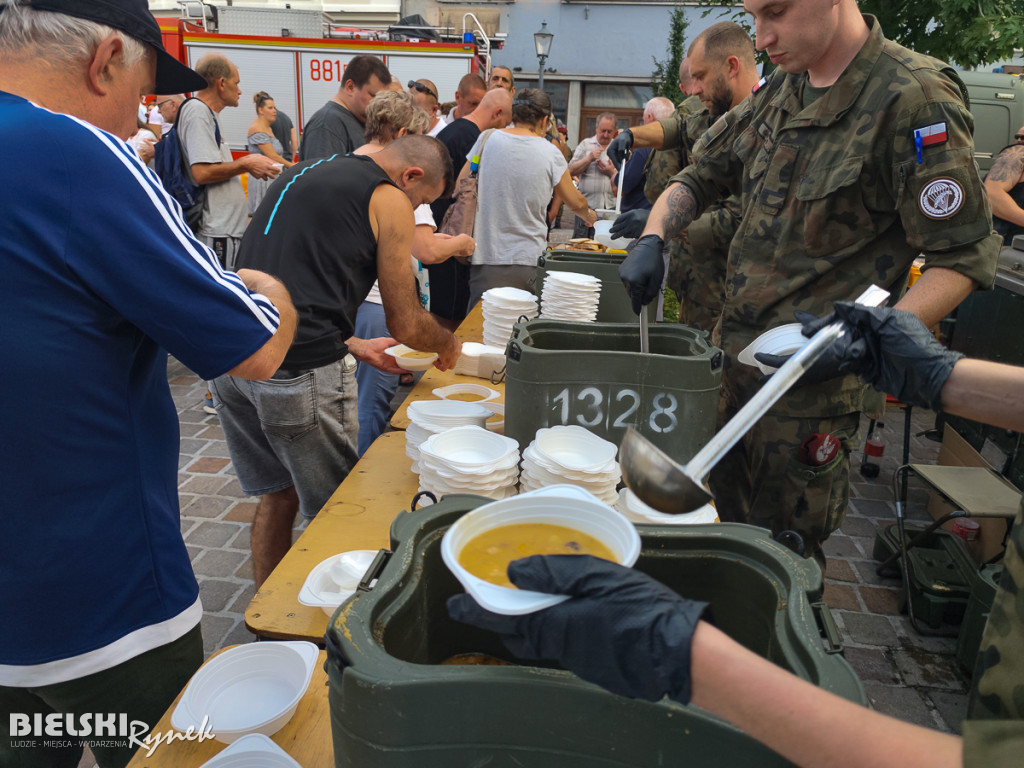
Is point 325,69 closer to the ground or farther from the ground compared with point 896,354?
farther from the ground

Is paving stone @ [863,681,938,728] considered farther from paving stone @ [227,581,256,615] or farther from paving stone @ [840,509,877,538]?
paving stone @ [227,581,256,615]

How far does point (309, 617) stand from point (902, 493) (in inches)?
129

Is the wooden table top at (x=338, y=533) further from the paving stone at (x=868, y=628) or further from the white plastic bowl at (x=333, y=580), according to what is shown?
the paving stone at (x=868, y=628)

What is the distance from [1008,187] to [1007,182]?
5cm

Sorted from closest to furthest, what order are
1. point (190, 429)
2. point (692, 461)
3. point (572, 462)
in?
1. point (692, 461)
2. point (572, 462)
3. point (190, 429)

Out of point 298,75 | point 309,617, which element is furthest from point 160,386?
point 298,75

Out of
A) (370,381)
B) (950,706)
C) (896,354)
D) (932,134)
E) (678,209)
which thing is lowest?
(950,706)

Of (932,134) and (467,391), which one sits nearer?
(932,134)

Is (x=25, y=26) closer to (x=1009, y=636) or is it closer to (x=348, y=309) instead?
(x=348, y=309)

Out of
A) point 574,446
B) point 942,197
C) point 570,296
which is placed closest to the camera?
point 574,446

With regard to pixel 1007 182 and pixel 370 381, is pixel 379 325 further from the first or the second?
pixel 1007 182

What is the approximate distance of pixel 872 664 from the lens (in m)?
3.21

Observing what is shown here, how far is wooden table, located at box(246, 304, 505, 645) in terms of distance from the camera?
1767 millimetres

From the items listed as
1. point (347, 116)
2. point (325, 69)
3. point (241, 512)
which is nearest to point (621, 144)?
point (347, 116)
